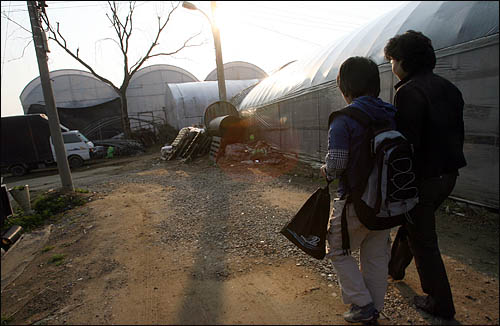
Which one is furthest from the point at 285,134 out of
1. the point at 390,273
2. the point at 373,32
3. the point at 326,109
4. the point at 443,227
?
the point at 390,273

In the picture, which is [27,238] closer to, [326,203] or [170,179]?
[170,179]

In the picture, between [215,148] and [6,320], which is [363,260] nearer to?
[6,320]

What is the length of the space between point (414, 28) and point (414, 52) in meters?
3.35

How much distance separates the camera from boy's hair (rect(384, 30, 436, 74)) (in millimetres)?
1725

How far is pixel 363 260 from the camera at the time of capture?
1.76 meters

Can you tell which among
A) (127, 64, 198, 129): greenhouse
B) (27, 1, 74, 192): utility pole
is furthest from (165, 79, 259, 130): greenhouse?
(27, 1, 74, 192): utility pole

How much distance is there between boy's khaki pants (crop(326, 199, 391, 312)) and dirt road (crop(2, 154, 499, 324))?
301 millimetres

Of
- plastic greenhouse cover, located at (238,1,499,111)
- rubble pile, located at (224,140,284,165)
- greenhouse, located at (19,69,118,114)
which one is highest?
greenhouse, located at (19,69,118,114)

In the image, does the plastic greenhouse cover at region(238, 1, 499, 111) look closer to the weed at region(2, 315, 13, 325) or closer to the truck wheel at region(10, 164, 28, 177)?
the weed at region(2, 315, 13, 325)

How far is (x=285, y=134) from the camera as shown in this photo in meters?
8.16

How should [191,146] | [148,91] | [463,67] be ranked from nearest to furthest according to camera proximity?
[463,67], [191,146], [148,91]

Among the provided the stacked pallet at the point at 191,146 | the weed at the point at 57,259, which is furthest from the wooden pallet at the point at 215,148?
the weed at the point at 57,259

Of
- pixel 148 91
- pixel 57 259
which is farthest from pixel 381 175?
pixel 148 91

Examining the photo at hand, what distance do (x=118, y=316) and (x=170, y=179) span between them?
550 centimetres
